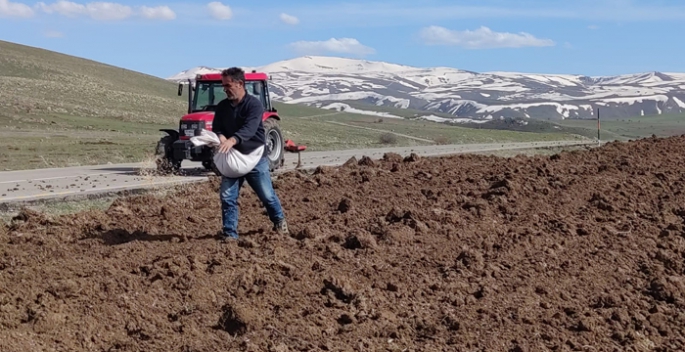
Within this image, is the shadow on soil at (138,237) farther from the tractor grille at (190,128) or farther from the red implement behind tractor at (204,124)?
the tractor grille at (190,128)

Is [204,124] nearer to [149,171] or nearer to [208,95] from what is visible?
[208,95]

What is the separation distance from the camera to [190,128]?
59.6ft

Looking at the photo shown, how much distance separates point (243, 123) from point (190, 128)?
9.82 m

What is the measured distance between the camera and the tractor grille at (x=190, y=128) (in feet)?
A: 59.1

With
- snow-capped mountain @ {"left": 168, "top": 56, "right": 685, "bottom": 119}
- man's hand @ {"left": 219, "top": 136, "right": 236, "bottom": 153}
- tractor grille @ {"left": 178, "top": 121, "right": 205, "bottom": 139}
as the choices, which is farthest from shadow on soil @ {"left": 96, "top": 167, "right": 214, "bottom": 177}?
snow-capped mountain @ {"left": 168, "top": 56, "right": 685, "bottom": 119}

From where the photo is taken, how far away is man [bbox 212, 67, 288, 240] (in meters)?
8.48

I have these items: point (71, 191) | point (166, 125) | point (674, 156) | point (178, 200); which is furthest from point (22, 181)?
point (166, 125)

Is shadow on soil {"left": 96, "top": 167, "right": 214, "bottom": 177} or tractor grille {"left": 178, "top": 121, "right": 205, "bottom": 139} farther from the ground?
tractor grille {"left": 178, "top": 121, "right": 205, "bottom": 139}

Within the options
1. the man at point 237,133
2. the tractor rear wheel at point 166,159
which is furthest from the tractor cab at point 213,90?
the man at point 237,133

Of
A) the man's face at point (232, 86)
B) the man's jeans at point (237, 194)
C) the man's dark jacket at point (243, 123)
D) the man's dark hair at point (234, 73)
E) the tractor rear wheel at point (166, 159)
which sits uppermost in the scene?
the man's dark hair at point (234, 73)

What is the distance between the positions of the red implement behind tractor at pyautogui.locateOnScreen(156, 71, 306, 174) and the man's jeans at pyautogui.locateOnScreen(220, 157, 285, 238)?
9076 mm

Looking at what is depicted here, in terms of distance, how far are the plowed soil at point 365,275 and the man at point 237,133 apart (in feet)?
1.13

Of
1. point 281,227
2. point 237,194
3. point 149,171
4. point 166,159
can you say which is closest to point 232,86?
point 237,194

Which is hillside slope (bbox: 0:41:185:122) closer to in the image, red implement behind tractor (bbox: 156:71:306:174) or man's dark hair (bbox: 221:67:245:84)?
red implement behind tractor (bbox: 156:71:306:174)
